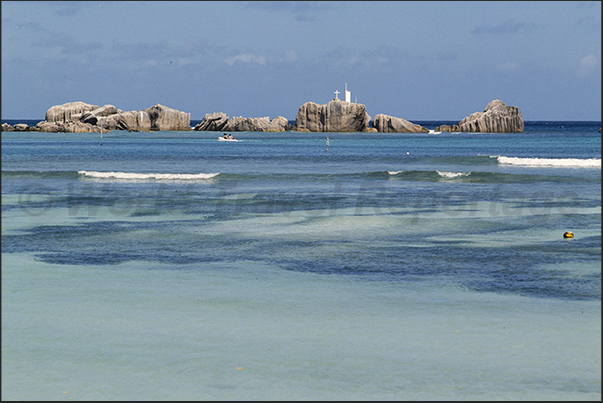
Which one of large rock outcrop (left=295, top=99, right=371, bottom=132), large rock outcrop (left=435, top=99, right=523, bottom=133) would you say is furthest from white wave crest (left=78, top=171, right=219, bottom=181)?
large rock outcrop (left=435, top=99, right=523, bottom=133)

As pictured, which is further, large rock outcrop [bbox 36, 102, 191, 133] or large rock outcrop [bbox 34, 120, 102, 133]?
large rock outcrop [bbox 36, 102, 191, 133]

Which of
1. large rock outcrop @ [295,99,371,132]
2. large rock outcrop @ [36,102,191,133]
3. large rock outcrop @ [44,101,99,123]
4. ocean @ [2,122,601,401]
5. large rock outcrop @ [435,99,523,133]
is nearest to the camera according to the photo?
ocean @ [2,122,601,401]

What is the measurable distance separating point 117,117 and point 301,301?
145 meters

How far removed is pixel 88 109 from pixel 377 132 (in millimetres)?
64613

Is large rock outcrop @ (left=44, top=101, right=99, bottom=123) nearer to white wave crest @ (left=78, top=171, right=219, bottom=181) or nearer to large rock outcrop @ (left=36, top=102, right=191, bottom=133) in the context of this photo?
large rock outcrop @ (left=36, top=102, right=191, bottom=133)

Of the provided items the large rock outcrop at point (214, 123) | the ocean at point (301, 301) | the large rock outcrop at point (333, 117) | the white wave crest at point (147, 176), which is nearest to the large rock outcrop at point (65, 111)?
the large rock outcrop at point (214, 123)

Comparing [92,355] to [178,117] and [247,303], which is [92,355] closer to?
[247,303]

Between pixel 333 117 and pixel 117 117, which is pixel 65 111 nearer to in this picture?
pixel 117 117

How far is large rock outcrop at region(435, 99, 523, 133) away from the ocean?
12448 cm

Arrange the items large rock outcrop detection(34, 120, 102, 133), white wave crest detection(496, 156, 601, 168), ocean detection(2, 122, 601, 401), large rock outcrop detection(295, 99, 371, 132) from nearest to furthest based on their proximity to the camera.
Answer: ocean detection(2, 122, 601, 401) < white wave crest detection(496, 156, 601, 168) < large rock outcrop detection(34, 120, 102, 133) < large rock outcrop detection(295, 99, 371, 132)

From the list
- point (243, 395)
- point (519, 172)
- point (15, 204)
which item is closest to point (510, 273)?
point (243, 395)

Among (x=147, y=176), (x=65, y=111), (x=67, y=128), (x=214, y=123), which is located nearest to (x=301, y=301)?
(x=147, y=176)

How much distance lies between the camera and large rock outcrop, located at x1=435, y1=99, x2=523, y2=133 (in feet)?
473

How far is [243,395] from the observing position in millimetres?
6969
